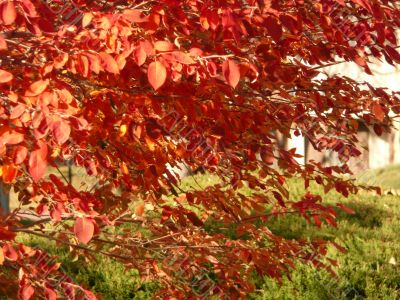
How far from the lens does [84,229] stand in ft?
10.6

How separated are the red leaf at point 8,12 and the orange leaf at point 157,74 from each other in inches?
22.0

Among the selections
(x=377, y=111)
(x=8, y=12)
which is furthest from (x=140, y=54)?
(x=377, y=111)

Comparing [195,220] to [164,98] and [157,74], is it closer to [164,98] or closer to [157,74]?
→ [164,98]

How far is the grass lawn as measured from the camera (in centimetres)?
691

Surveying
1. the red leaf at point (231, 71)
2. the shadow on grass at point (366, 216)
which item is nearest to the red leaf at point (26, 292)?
the red leaf at point (231, 71)

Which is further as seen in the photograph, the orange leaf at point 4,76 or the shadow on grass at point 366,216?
the shadow on grass at point 366,216

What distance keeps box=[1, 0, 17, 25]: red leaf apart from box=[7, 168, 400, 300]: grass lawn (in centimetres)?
416

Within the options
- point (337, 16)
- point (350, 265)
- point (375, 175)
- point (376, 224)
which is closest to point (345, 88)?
point (337, 16)

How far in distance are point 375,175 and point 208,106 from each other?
12765 millimetres

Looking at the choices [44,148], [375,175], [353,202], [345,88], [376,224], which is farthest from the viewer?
[375,175]

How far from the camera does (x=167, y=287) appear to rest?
17.8ft

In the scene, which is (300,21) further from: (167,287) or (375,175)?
(375,175)

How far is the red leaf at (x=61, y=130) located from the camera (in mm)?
2664

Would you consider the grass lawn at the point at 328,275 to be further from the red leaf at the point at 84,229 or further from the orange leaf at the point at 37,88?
the orange leaf at the point at 37,88
